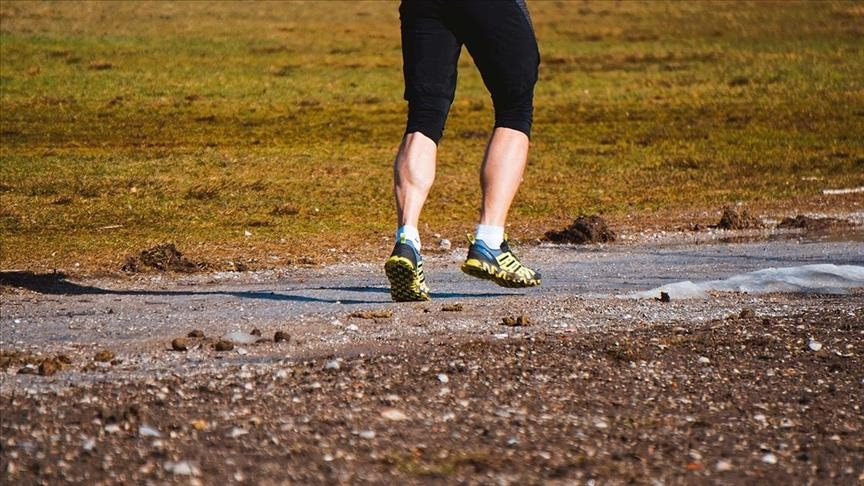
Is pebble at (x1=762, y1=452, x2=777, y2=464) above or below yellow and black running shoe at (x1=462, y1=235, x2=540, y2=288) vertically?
below

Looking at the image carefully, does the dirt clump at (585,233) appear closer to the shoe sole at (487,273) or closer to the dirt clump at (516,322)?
the shoe sole at (487,273)

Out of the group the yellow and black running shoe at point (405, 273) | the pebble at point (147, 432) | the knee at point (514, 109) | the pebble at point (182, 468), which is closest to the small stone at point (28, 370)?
the pebble at point (147, 432)

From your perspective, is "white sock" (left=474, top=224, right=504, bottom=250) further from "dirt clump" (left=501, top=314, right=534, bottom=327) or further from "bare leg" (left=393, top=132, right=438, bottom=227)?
"dirt clump" (left=501, top=314, right=534, bottom=327)

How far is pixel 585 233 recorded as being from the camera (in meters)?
9.19

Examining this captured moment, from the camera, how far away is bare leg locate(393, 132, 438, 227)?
6008 mm

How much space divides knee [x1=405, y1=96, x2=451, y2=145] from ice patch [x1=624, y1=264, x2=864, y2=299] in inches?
49.8

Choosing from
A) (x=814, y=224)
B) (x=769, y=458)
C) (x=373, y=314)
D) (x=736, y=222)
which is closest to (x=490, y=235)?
(x=373, y=314)

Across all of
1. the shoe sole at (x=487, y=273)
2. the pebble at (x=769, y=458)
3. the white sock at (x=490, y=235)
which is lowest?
the pebble at (x=769, y=458)

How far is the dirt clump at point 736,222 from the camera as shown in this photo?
991cm

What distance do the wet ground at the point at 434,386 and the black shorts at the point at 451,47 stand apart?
2.62 ft

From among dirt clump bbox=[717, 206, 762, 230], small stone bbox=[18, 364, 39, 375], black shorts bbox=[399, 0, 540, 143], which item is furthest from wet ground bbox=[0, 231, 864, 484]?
dirt clump bbox=[717, 206, 762, 230]

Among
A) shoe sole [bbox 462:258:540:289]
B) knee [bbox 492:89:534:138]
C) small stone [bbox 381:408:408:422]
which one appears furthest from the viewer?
knee [bbox 492:89:534:138]

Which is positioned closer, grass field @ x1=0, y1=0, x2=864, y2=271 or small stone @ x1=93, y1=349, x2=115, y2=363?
small stone @ x1=93, y1=349, x2=115, y2=363

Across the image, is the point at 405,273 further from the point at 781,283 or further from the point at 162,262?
the point at 162,262
